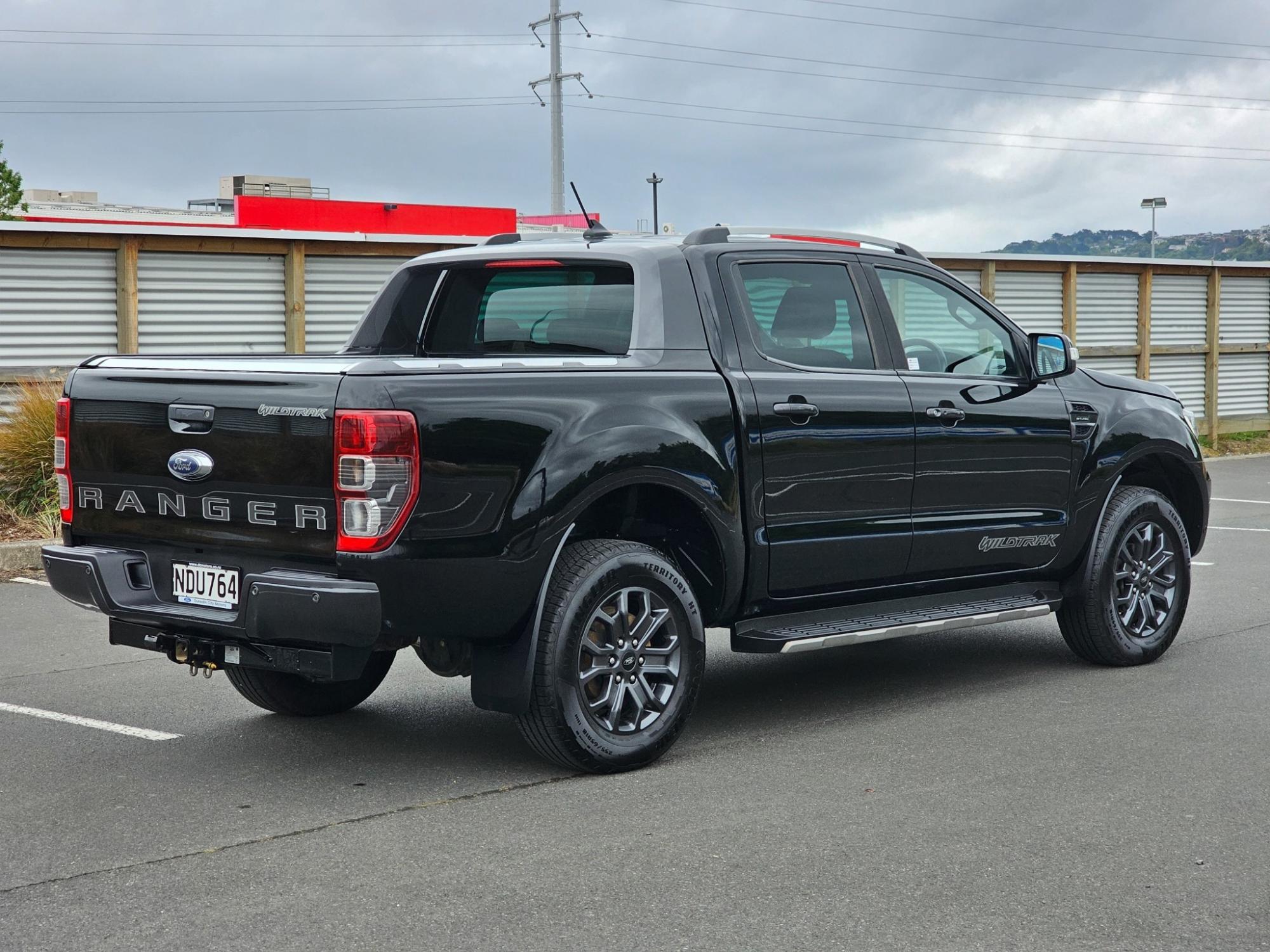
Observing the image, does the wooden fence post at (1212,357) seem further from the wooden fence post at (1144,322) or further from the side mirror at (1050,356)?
the side mirror at (1050,356)

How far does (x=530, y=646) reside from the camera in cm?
528

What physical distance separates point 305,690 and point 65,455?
4.51 ft

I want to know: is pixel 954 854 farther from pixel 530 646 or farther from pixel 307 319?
pixel 307 319

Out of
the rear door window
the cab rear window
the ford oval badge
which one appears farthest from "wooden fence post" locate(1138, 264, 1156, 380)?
the ford oval badge

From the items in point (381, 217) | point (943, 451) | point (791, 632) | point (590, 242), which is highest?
point (381, 217)

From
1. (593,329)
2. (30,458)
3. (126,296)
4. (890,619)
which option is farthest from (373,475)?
(126,296)

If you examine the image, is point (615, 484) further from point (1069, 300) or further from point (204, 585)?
point (1069, 300)

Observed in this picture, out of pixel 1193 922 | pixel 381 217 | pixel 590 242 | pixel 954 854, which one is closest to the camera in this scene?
pixel 1193 922

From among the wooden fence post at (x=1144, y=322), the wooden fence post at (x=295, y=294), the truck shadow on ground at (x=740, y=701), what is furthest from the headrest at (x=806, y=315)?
the wooden fence post at (x=1144, y=322)

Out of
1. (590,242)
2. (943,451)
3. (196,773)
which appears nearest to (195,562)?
(196,773)

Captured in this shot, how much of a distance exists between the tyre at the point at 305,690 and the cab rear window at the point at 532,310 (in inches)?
52.9

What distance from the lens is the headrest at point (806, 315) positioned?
20.8 ft

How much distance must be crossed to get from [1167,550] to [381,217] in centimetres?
3696

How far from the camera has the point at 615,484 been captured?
5445 millimetres
